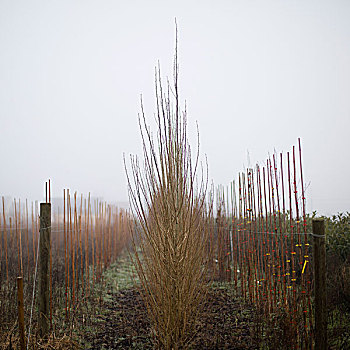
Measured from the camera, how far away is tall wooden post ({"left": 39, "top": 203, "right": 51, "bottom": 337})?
8.79 ft

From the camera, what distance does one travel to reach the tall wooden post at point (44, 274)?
268cm

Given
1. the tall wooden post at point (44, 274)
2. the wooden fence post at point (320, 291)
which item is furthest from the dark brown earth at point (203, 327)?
the wooden fence post at point (320, 291)

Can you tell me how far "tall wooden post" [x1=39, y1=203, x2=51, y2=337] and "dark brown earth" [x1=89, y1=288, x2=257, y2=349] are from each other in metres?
0.51

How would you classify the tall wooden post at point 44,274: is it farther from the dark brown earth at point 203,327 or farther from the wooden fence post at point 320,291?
the wooden fence post at point 320,291

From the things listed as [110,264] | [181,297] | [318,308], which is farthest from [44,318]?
[110,264]

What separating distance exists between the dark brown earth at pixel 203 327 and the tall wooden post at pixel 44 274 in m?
0.51

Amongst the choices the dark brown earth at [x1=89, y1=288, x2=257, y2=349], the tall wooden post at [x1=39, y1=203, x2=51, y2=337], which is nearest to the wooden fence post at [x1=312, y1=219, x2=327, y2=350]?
the dark brown earth at [x1=89, y1=288, x2=257, y2=349]

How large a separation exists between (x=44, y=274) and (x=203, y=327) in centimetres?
149

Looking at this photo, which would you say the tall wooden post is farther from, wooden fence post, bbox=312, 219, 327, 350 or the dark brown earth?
wooden fence post, bbox=312, 219, 327, 350

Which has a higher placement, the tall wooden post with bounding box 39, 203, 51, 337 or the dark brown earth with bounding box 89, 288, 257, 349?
the tall wooden post with bounding box 39, 203, 51, 337

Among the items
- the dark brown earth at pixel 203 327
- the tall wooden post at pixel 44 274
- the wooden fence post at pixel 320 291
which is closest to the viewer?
the wooden fence post at pixel 320 291

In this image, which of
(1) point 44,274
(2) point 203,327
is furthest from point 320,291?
(1) point 44,274

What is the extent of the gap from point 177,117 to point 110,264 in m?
4.95

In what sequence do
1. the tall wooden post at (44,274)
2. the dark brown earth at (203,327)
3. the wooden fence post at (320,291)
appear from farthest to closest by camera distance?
the dark brown earth at (203,327), the tall wooden post at (44,274), the wooden fence post at (320,291)
